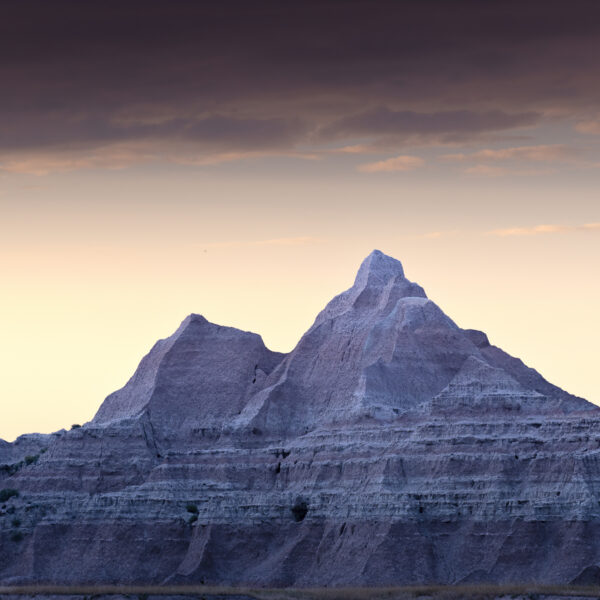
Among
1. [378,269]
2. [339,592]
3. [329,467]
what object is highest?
[378,269]

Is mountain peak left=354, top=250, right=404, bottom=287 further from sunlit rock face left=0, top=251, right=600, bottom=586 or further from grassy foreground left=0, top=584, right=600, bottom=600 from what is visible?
grassy foreground left=0, top=584, right=600, bottom=600

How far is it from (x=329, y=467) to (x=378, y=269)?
31718 millimetres

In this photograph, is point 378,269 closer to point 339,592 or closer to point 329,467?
point 329,467

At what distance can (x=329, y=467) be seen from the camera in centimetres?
16825

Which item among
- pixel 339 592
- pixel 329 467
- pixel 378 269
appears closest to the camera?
pixel 339 592

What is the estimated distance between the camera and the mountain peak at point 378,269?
633 ft

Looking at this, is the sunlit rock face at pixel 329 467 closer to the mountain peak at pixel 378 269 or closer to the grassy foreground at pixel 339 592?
the mountain peak at pixel 378 269

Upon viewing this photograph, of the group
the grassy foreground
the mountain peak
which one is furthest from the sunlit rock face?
the grassy foreground

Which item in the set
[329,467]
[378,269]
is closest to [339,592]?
[329,467]

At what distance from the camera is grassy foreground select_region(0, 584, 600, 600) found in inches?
5310

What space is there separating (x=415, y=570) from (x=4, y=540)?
1728 inches

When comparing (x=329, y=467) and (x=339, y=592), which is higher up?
(x=329, y=467)

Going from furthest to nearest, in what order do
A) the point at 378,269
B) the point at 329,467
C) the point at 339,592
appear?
the point at 378,269 → the point at 329,467 → the point at 339,592

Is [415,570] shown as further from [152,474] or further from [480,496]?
[152,474]
